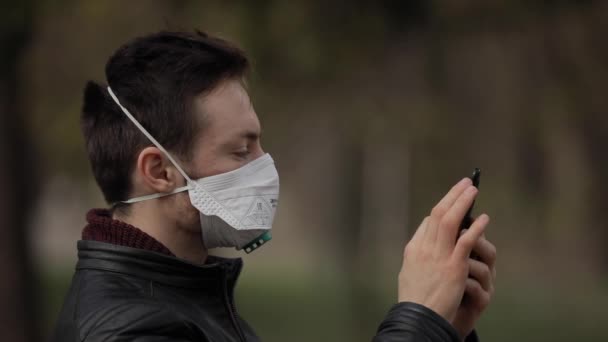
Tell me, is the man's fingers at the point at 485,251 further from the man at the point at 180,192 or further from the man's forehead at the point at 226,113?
the man's forehead at the point at 226,113

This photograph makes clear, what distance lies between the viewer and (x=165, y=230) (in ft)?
9.41

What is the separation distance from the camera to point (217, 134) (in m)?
2.87

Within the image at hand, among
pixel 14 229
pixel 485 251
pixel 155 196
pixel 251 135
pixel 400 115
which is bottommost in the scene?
pixel 14 229

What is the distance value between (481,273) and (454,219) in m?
0.27

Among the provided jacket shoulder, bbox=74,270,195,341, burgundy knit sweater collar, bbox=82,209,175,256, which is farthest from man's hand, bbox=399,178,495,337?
burgundy knit sweater collar, bbox=82,209,175,256

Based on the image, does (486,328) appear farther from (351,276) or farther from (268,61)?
(268,61)

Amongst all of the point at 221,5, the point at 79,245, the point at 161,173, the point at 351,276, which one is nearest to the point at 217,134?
the point at 161,173

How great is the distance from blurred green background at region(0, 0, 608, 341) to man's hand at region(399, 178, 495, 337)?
16.9 feet

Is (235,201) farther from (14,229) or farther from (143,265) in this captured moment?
(14,229)

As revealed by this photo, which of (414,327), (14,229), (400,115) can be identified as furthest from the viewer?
(400,115)

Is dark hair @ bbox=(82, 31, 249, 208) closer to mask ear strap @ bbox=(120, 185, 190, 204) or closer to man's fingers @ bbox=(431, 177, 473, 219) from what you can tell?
mask ear strap @ bbox=(120, 185, 190, 204)

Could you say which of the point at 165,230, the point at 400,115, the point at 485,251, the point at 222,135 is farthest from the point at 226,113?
the point at 400,115

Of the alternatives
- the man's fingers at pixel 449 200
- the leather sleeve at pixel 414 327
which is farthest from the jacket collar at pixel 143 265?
the man's fingers at pixel 449 200

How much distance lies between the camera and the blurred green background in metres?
9.06
